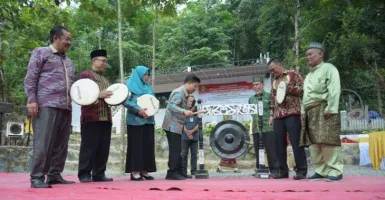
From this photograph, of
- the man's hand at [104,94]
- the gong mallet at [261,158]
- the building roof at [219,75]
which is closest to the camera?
the man's hand at [104,94]

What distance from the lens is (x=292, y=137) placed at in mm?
5102

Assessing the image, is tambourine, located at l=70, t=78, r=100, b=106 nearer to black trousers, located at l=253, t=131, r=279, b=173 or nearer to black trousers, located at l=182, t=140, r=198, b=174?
black trousers, located at l=182, t=140, r=198, b=174

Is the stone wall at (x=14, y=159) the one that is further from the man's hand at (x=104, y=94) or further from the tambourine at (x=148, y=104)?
the man's hand at (x=104, y=94)

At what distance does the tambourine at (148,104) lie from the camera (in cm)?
520

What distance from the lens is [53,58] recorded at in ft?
13.9

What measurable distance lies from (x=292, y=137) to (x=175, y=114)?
1.48m

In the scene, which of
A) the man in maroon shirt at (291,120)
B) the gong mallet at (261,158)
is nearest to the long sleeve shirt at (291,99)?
the man in maroon shirt at (291,120)

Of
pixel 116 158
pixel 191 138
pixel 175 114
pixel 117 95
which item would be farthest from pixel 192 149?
pixel 116 158

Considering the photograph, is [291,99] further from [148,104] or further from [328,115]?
[148,104]

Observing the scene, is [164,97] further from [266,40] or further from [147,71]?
[147,71]

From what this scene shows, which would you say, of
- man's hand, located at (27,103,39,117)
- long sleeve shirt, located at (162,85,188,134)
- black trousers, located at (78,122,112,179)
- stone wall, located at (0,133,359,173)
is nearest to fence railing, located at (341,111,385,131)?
stone wall, located at (0,133,359,173)

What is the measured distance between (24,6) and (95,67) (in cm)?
231

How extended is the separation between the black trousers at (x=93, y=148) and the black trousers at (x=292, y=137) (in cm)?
203

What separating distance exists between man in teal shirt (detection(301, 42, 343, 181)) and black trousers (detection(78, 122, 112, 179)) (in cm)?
222
